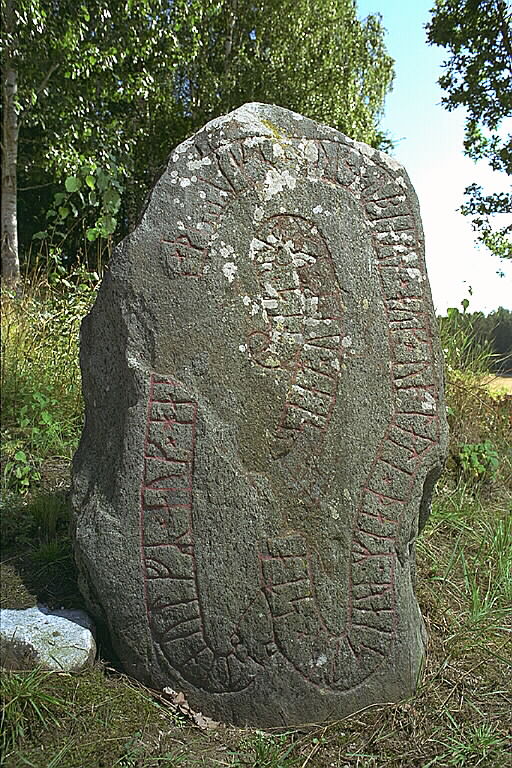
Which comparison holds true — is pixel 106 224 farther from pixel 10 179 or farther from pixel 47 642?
pixel 10 179

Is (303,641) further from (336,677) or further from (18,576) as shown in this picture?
(18,576)

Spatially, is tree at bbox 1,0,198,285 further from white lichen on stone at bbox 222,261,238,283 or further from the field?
white lichen on stone at bbox 222,261,238,283

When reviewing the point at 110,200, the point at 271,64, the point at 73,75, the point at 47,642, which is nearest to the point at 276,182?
the point at 47,642

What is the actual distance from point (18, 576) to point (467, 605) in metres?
1.74

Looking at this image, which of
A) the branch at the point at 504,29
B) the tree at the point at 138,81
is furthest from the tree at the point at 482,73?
the tree at the point at 138,81

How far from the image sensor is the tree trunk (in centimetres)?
823

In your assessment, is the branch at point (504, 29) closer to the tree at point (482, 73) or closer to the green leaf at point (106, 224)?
the tree at point (482, 73)

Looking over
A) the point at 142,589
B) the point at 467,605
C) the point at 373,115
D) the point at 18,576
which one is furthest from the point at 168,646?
the point at 373,115

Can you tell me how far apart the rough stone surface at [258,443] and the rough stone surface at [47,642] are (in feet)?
0.30

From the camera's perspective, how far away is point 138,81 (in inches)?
352

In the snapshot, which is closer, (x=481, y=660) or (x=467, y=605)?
(x=481, y=660)

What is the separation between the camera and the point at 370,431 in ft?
7.58

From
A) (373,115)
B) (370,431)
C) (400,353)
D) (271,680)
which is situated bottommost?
(271,680)

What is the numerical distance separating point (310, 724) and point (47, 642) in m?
0.83
